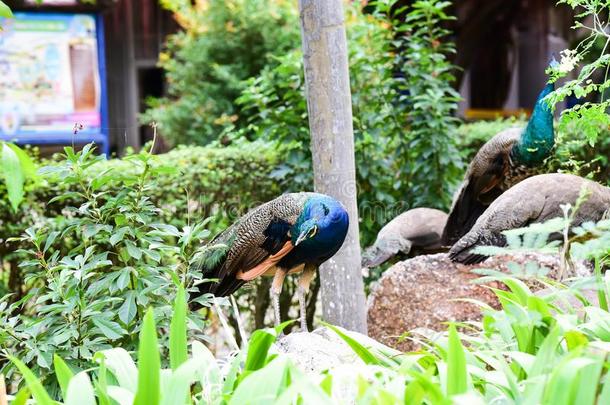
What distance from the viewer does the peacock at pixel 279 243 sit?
3.84 m

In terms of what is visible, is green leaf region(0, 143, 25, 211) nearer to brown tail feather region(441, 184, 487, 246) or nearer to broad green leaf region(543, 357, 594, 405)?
broad green leaf region(543, 357, 594, 405)

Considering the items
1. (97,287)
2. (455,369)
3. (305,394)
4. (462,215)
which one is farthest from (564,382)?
(462,215)

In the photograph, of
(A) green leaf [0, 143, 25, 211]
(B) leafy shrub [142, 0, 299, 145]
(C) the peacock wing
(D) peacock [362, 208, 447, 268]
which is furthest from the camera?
(B) leafy shrub [142, 0, 299, 145]

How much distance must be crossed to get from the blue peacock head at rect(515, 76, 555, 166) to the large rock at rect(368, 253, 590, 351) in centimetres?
69

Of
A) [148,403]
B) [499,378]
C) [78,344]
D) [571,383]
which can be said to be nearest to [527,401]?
[571,383]

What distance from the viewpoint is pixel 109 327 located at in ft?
11.3

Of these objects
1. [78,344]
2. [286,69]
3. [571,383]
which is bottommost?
[78,344]

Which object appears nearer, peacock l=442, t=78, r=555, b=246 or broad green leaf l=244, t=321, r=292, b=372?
broad green leaf l=244, t=321, r=292, b=372

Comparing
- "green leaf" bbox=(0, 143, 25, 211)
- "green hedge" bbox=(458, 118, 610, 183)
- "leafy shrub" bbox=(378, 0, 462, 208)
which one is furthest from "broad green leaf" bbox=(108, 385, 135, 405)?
"leafy shrub" bbox=(378, 0, 462, 208)

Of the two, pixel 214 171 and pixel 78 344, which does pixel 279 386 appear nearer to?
pixel 78 344

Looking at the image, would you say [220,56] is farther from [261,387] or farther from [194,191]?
[261,387]

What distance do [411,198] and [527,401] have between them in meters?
4.22

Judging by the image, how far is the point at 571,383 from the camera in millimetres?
2143

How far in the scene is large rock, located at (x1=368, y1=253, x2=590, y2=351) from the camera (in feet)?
15.7
